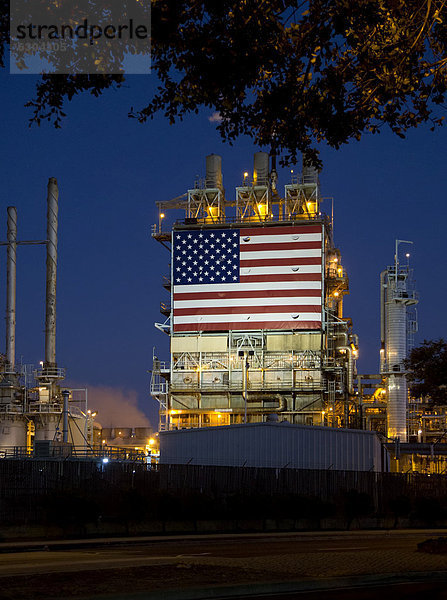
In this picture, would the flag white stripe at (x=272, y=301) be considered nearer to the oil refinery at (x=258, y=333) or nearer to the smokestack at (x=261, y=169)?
the oil refinery at (x=258, y=333)

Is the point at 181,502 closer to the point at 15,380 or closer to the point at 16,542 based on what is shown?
the point at 16,542

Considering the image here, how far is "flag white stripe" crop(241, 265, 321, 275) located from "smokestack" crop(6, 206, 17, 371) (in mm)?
21089

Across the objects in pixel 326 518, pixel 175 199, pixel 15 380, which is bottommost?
pixel 326 518

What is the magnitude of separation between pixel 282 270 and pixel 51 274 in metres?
20.3

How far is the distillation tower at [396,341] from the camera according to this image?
76.1m

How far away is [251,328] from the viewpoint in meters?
70.5

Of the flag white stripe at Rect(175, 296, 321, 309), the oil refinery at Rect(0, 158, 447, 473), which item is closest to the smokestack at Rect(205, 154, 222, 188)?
the oil refinery at Rect(0, 158, 447, 473)

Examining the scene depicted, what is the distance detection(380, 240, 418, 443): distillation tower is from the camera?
76125mm

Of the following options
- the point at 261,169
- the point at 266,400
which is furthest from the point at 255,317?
the point at 261,169

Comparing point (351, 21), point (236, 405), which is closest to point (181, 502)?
point (351, 21)

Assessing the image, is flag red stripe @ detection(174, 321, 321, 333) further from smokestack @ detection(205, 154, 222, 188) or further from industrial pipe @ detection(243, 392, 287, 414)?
smokestack @ detection(205, 154, 222, 188)

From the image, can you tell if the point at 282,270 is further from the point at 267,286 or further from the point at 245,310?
the point at 245,310

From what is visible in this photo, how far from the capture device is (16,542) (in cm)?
2809

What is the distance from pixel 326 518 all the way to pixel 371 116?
26.6m
